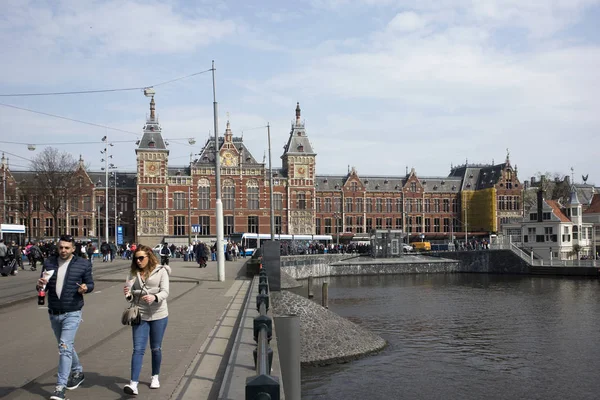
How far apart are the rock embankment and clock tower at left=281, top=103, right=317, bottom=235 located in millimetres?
56726

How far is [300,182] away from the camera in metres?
79.7

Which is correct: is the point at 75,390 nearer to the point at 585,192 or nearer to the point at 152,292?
the point at 152,292

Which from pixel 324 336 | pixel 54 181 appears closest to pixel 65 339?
pixel 324 336

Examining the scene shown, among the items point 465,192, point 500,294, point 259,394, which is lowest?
point 500,294

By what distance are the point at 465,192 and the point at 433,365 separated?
76.6 metres

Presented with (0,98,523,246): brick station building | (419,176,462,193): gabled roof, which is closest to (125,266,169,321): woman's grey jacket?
(0,98,523,246): brick station building

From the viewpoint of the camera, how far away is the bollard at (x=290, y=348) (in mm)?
7734

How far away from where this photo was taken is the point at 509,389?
54.4 ft

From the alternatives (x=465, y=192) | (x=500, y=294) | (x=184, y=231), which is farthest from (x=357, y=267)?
(x=465, y=192)

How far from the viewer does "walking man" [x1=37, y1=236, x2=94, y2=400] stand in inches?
294

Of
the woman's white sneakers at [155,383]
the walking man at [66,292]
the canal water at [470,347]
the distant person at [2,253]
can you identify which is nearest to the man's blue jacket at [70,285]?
the walking man at [66,292]

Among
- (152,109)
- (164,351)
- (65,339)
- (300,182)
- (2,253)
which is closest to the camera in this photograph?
(65,339)

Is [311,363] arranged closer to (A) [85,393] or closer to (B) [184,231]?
(A) [85,393]

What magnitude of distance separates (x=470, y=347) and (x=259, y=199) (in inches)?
2286
